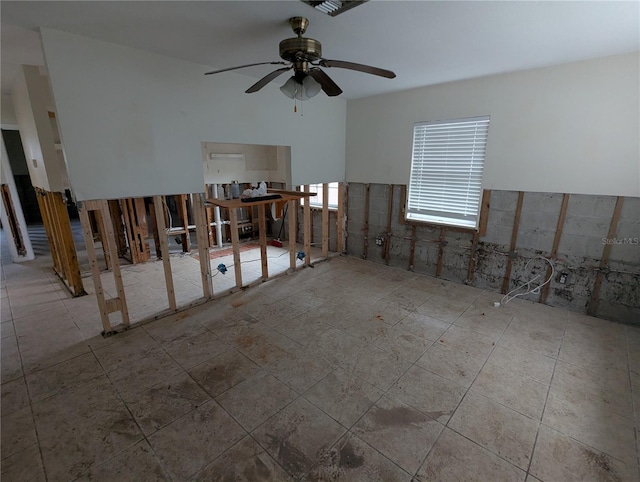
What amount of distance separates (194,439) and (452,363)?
220cm

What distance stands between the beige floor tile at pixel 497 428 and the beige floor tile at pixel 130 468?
6.38ft

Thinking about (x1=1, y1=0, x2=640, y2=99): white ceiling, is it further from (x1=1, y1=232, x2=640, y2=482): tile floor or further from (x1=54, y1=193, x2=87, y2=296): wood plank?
(x1=1, y1=232, x2=640, y2=482): tile floor

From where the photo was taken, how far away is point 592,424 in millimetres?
2051

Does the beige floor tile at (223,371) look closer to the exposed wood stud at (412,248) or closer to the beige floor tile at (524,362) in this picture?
the beige floor tile at (524,362)

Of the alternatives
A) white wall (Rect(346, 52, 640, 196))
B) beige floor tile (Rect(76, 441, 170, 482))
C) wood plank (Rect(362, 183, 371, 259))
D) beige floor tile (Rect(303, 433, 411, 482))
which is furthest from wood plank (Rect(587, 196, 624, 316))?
beige floor tile (Rect(76, 441, 170, 482))

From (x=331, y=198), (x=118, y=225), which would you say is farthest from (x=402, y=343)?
(x=118, y=225)

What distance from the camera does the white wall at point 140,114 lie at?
2.58 metres

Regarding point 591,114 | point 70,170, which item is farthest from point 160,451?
point 591,114

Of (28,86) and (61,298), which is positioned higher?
(28,86)

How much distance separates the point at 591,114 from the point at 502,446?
3482 millimetres

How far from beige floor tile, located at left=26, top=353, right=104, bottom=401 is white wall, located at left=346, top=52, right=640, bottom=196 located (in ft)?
16.0

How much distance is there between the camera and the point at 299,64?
2.23m

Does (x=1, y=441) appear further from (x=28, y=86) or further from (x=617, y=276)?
(x=617, y=276)

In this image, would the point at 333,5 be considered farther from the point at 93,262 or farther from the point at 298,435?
the point at 93,262
